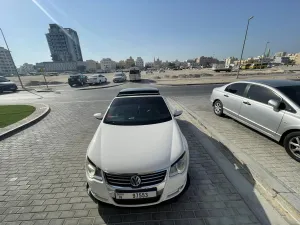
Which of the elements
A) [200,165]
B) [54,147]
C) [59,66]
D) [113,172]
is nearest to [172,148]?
[113,172]

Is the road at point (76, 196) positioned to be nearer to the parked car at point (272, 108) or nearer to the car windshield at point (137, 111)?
the car windshield at point (137, 111)

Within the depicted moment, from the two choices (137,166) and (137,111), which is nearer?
(137,166)

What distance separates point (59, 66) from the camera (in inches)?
4530

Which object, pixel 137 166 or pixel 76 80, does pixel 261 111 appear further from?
pixel 76 80

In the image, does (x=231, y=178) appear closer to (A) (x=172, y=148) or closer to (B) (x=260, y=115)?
(A) (x=172, y=148)

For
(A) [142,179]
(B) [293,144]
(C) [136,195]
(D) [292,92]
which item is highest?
(D) [292,92]

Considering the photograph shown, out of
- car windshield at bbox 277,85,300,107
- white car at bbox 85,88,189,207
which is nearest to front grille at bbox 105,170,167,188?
white car at bbox 85,88,189,207

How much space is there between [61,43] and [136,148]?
149m

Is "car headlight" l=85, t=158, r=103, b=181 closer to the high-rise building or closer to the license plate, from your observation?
the license plate

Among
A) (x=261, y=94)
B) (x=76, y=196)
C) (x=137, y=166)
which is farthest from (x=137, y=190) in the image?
(x=261, y=94)

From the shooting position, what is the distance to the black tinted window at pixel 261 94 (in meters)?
3.93

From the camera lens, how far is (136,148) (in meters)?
2.33

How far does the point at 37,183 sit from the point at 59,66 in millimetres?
135926

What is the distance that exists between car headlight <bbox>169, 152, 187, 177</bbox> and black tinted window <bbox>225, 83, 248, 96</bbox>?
3.95 metres
